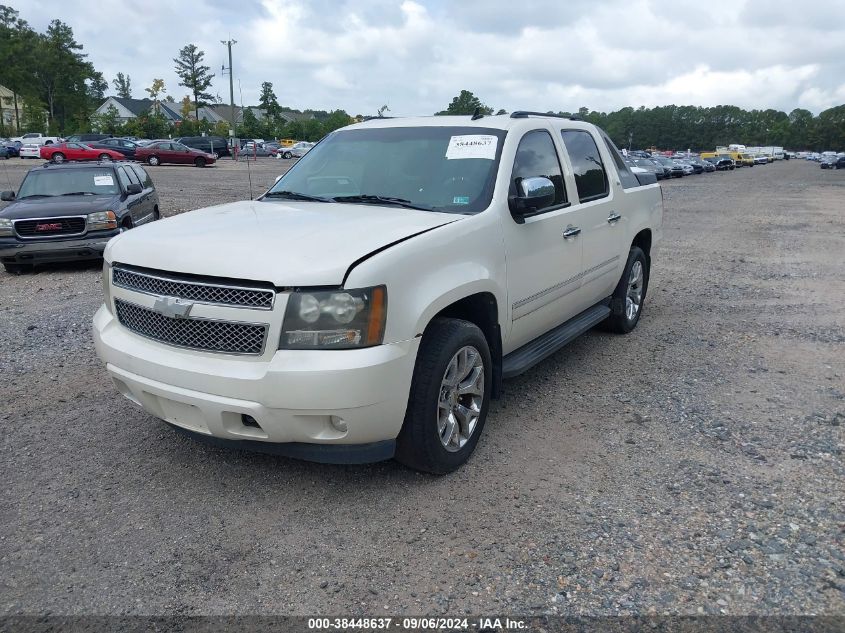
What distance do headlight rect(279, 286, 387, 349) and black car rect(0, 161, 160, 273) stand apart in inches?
290

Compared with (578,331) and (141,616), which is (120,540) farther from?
(578,331)

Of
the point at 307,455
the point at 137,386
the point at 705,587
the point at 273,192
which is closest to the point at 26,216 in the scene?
the point at 273,192

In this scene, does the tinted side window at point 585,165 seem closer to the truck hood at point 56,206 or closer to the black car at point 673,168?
the truck hood at point 56,206

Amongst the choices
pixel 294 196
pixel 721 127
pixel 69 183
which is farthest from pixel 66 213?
pixel 721 127

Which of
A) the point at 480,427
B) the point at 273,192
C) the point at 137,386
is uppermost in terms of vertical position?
the point at 273,192

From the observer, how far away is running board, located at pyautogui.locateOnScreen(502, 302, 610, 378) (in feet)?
14.1

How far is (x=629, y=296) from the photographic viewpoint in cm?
652

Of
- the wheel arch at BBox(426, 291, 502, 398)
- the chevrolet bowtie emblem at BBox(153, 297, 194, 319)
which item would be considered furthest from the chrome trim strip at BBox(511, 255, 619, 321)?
the chevrolet bowtie emblem at BBox(153, 297, 194, 319)

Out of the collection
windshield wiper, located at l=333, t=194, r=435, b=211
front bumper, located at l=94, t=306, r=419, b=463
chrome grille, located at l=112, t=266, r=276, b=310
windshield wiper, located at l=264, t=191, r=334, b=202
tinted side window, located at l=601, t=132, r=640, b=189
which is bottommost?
front bumper, located at l=94, t=306, r=419, b=463

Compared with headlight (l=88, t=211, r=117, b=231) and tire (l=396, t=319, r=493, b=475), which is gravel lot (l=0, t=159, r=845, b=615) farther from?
headlight (l=88, t=211, r=117, b=231)

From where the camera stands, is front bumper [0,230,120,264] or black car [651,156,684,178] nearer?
front bumper [0,230,120,264]

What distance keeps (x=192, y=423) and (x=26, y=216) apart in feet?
25.4

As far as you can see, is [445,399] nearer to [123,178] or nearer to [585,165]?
[585,165]

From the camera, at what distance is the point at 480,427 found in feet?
13.0
